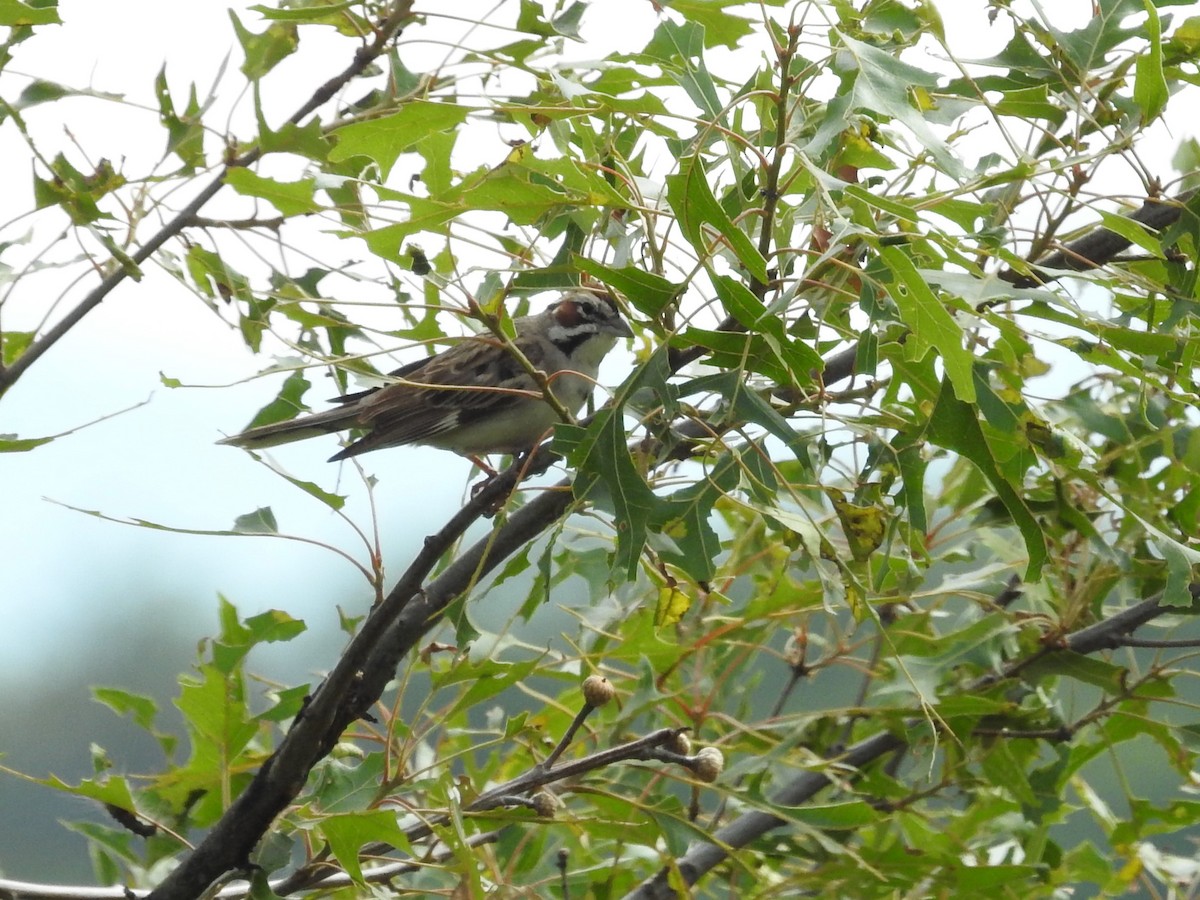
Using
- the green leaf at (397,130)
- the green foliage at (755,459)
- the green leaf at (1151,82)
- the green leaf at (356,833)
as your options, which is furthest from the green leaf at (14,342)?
the green leaf at (1151,82)

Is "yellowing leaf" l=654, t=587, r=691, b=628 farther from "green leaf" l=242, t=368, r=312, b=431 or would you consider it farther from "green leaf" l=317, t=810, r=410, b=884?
"green leaf" l=242, t=368, r=312, b=431

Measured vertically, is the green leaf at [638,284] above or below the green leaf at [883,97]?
below

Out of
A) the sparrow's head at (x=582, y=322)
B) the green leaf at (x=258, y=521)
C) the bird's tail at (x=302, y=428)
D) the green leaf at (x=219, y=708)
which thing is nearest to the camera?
the green leaf at (x=219, y=708)

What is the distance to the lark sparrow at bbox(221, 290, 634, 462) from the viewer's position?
4.00 meters

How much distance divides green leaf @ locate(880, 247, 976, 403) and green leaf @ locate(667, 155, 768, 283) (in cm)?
18

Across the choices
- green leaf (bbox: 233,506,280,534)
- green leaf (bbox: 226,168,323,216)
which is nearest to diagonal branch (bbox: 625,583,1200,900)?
green leaf (bbox: 233,506,280,534)

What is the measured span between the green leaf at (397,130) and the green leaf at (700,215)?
46 cm

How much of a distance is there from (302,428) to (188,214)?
1569 millimetres

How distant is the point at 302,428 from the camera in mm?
3840

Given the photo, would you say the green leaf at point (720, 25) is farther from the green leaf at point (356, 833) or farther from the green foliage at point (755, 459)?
the green leaf at point (356, 833)

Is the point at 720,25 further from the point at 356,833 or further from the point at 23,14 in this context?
the point at 356,833

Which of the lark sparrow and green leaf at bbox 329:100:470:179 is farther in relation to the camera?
the lark sparrow

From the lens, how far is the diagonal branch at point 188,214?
2213 mm

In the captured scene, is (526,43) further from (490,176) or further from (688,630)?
(688,630)
